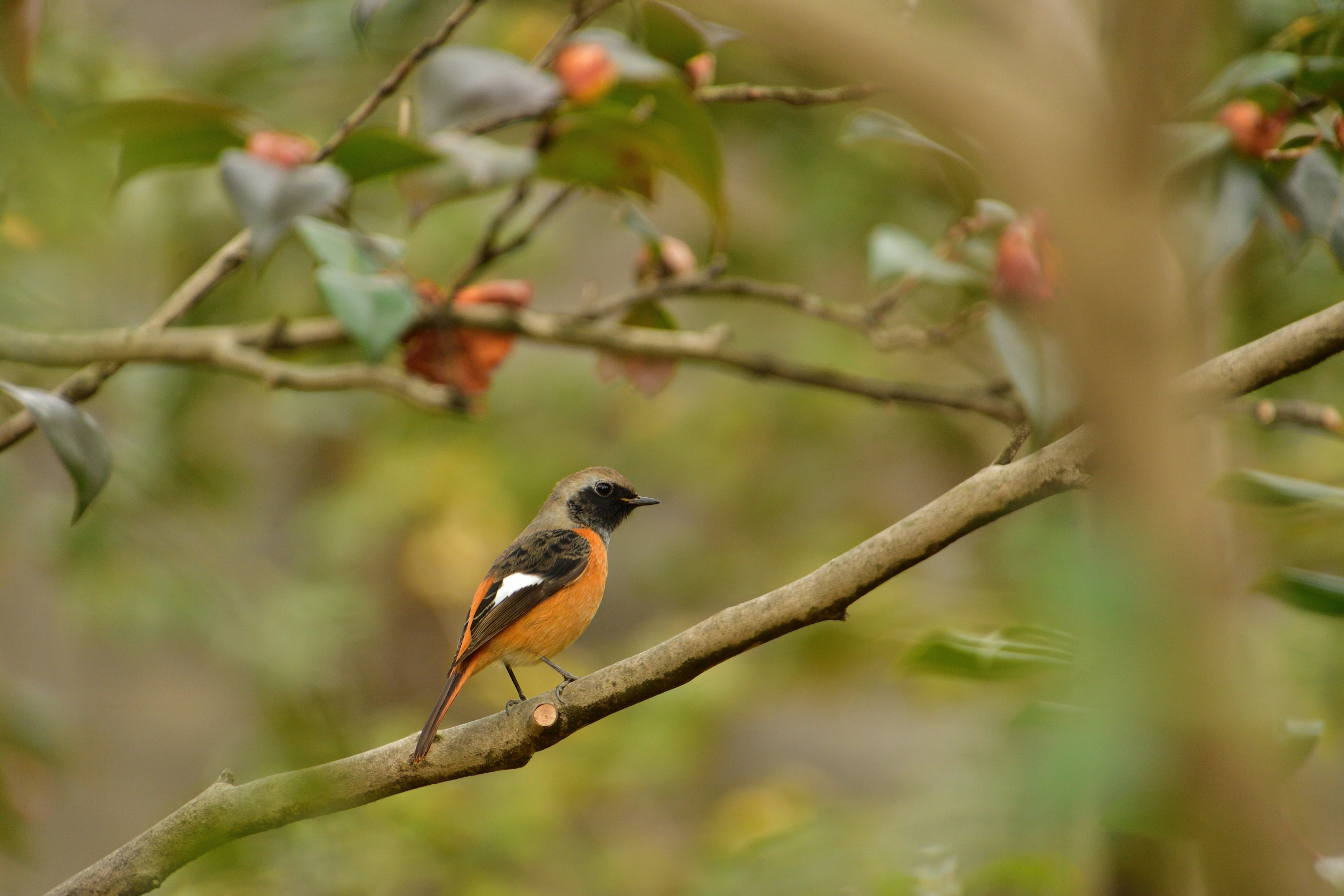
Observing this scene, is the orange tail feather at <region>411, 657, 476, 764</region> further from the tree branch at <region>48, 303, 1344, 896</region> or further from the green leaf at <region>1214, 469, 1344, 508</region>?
the green leaf at <region>1214, 469, 1344, 508</region>

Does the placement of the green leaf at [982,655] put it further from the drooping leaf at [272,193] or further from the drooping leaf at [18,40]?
the drooping leaf at [18,40]

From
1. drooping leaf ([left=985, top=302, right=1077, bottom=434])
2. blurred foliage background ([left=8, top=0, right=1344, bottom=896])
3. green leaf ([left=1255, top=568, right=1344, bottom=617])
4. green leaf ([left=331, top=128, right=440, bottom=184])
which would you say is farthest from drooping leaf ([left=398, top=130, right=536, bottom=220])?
green leaf ([left=1255, top=568, right=1344, bottom=617])

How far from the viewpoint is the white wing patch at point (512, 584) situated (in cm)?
204

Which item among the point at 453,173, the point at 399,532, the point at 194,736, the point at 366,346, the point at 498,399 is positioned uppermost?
the point at 453,173

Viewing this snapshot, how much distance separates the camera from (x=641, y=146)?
1810mm

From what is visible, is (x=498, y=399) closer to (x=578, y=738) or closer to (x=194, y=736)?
→ (x=578, y=738)

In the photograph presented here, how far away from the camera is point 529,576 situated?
6.93ft

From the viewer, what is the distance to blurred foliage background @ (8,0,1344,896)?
2.53m

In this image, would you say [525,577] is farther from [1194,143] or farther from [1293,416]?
[1293,416]

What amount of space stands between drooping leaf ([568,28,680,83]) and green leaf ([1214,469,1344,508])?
3.50ft

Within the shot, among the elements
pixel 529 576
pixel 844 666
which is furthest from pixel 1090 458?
pixel 844 666

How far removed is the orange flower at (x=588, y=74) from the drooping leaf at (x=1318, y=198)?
1222mm

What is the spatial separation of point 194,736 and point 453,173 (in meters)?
7.44

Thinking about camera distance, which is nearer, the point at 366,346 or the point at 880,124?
the point at 366,346
